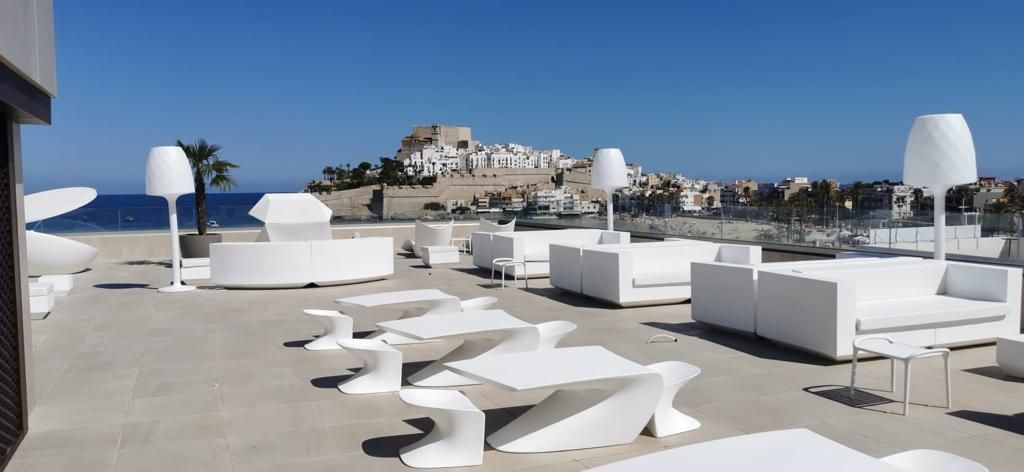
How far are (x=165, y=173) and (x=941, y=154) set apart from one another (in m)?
11.0

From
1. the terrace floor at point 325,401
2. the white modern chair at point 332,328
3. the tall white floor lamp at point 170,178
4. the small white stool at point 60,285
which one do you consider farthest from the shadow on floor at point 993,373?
the small white stool at point 60,285

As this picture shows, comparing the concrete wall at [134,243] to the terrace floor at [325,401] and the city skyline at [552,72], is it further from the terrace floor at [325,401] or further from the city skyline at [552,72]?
the city skyline at [552,72]

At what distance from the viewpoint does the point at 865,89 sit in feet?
185

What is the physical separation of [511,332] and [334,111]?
4802 centimetres

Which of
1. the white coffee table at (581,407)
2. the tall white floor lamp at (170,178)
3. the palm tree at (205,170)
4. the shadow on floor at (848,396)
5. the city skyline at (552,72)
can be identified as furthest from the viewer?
the city skyline at (552,72)

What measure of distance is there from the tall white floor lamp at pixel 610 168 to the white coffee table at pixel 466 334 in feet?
23.8

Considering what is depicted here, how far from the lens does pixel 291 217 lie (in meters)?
13.2

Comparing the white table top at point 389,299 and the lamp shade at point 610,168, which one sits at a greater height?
the lamp shade at point 610,168

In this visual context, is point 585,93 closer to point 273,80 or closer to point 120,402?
point 273,80

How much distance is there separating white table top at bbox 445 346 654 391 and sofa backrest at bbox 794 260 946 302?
346 cm

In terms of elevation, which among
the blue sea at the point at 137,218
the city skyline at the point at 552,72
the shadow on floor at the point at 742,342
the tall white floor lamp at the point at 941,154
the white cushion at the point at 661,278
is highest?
the city skyline at the point at 552,72

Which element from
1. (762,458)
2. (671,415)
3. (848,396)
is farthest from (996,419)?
(762,458)

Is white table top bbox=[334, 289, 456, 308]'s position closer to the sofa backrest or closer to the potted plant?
the sofa backrest

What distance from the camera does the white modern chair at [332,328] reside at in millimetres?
6841
